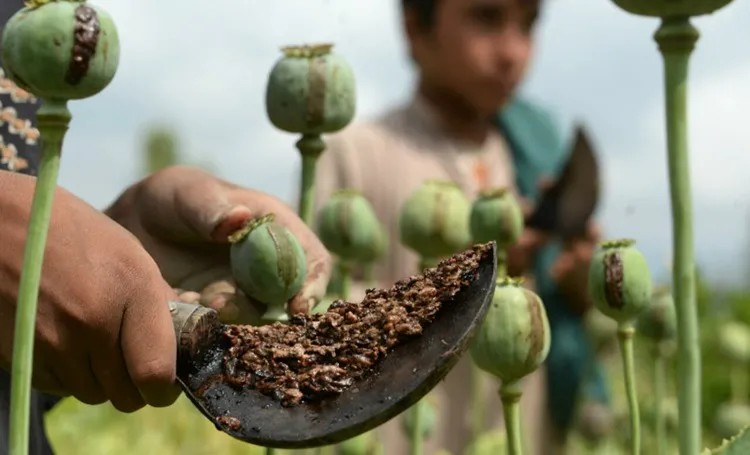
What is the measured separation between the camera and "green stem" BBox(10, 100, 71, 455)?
0.31m

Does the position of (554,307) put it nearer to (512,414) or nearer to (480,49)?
(480,49)

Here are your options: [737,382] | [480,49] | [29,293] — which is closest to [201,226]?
[29,293]

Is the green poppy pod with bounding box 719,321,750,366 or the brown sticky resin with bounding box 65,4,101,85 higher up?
the brown sticky resin with bounding box 65,4,101,85

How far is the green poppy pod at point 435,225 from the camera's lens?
763mm

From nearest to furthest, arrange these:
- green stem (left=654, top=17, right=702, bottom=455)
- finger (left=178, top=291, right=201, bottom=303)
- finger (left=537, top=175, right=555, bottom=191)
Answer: green stem (left=654, top=17, right=702, bottom=455) < finger (left=178, top=291, right=201, bottom=303) < finger (left=537, top=175, right=555, bottom=191)

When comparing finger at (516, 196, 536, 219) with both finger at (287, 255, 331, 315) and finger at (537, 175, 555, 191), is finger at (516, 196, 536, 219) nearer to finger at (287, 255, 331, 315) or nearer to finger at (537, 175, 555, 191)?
finger at (537, 175, 555, 191)

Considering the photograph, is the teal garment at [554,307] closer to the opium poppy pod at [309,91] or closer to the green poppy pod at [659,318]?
the green poppy pod at [659,318]

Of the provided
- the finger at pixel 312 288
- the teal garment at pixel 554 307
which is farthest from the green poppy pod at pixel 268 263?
the teal garment at pixel 554 307

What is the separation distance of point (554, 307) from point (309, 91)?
101cm

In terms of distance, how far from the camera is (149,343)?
1.32 ft

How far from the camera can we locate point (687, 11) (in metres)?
0.32

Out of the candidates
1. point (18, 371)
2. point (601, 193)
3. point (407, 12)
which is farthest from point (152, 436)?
point (18, 371)

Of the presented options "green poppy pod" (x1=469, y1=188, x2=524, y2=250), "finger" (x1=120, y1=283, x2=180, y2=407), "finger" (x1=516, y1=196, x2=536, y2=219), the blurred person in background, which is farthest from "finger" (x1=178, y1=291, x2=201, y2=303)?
the blurred person in background

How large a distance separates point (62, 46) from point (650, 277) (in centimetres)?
31
